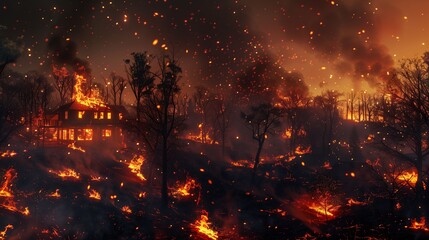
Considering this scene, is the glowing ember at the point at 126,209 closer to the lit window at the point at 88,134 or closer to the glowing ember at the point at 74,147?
the glowing ember at the point at 74,147

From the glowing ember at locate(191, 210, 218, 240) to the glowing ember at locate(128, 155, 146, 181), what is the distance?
12.9 metres

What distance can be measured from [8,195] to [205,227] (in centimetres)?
1462

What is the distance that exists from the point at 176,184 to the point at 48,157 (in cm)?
1487

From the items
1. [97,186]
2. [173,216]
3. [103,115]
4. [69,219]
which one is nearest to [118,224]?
[69,219]

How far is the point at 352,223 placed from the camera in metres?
28.2

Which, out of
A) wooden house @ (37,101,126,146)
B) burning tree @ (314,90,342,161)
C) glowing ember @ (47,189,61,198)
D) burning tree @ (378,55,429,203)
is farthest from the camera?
burning tree @ (314,90,342,161)

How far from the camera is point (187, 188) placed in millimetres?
37562

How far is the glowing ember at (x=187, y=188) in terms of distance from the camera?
35.8 m

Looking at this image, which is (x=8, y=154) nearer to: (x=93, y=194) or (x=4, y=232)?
(x=93, y=194)

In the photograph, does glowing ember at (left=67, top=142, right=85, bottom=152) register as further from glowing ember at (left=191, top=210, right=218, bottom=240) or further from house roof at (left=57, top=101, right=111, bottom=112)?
glowing ember at (left=191, top=210, right=218, bottom=240)

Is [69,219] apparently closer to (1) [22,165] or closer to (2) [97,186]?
(2) [97,186]

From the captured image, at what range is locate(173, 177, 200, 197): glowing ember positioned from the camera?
118 ft

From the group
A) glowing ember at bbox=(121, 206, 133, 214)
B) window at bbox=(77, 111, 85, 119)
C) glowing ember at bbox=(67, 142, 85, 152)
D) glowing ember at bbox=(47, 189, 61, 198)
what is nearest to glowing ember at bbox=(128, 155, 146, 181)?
glowing ember at bbox=(67, 142, 85, 152)

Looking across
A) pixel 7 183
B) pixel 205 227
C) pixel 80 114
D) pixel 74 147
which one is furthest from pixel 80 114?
pixel 205 227
